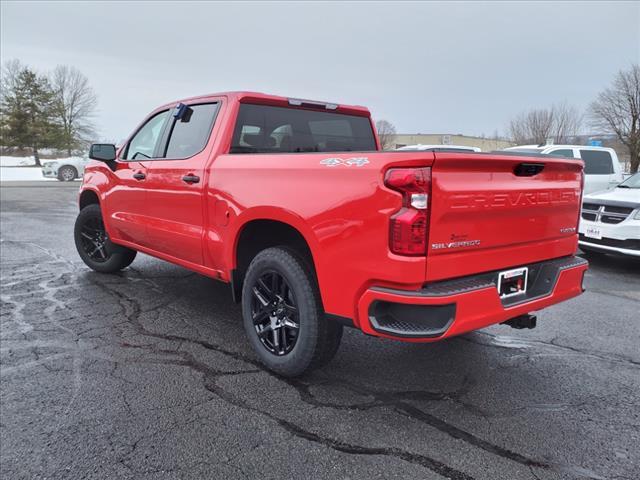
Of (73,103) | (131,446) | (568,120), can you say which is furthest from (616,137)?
(73,103)

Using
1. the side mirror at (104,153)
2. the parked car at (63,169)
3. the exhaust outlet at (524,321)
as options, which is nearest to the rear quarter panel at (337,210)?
the exhaust outlet at (524,321)

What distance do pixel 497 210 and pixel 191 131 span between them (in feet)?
8.72

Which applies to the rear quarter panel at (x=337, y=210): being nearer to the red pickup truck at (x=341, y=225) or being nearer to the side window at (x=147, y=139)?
the red pickup truck at (x=341, y=225)

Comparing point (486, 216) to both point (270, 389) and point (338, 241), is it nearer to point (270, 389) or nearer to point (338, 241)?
point (338, 241)

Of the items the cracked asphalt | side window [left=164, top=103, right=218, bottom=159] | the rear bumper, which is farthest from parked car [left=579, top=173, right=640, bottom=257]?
side window [left=164, top=103, right=218, bottom=159]

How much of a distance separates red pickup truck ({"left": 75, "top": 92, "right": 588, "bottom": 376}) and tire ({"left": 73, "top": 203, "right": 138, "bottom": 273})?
1337 millimetres

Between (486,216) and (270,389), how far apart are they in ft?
5.44

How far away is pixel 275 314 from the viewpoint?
10.3ft

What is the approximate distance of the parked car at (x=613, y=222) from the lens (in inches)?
246

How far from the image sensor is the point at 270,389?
2.94 meters

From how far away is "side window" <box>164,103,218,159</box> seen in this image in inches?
152

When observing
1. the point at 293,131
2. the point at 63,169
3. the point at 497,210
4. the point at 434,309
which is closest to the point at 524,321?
the point at 497,210

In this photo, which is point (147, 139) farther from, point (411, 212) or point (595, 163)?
point (595, 163)

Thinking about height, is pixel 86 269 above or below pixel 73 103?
below
